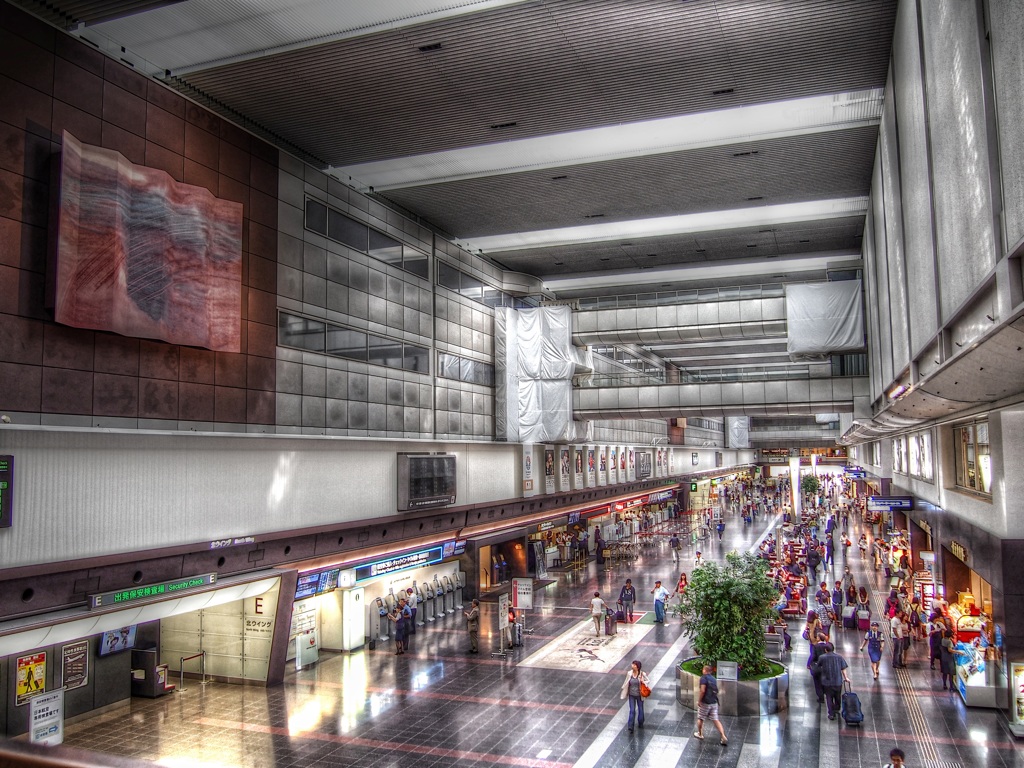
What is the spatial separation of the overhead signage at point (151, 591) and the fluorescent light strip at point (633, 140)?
37.2 ft

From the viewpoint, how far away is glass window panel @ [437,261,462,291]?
25578 millimetres

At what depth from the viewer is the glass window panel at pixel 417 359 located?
23.1 metres

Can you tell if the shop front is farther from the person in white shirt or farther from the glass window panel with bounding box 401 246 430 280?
the glass window panel with bounding box 401 246 430 280

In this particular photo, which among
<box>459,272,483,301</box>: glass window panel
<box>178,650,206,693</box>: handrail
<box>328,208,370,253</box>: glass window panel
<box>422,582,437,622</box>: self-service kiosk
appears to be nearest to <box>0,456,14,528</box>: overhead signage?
<box>178,650,206,693</box>: handrail

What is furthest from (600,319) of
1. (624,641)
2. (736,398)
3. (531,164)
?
(624,641)

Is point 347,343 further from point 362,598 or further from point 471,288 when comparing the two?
point 471,288

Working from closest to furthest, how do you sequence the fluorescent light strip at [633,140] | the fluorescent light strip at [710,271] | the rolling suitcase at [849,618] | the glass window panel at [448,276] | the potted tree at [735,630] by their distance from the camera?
1. the potted tree at [735,630]
2. the fluorescent light strip at [633,140]
3. the rolling suitcase at [849,618]
4. the glass window panel at [448,276]
5. the fluorescent light strip at [710,271]

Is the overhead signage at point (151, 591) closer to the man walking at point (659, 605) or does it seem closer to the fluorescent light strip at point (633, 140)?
the fluorescent light strip at point (633, 140)

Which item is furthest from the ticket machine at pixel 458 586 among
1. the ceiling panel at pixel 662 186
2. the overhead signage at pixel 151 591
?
the overhead signage at pixel 151 591

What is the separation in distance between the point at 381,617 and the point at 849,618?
13168mm

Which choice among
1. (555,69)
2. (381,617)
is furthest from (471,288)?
(555,69)

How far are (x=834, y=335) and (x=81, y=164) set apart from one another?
905 inches

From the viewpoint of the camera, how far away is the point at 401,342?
22766mm

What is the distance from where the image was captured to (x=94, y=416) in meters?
13.1
